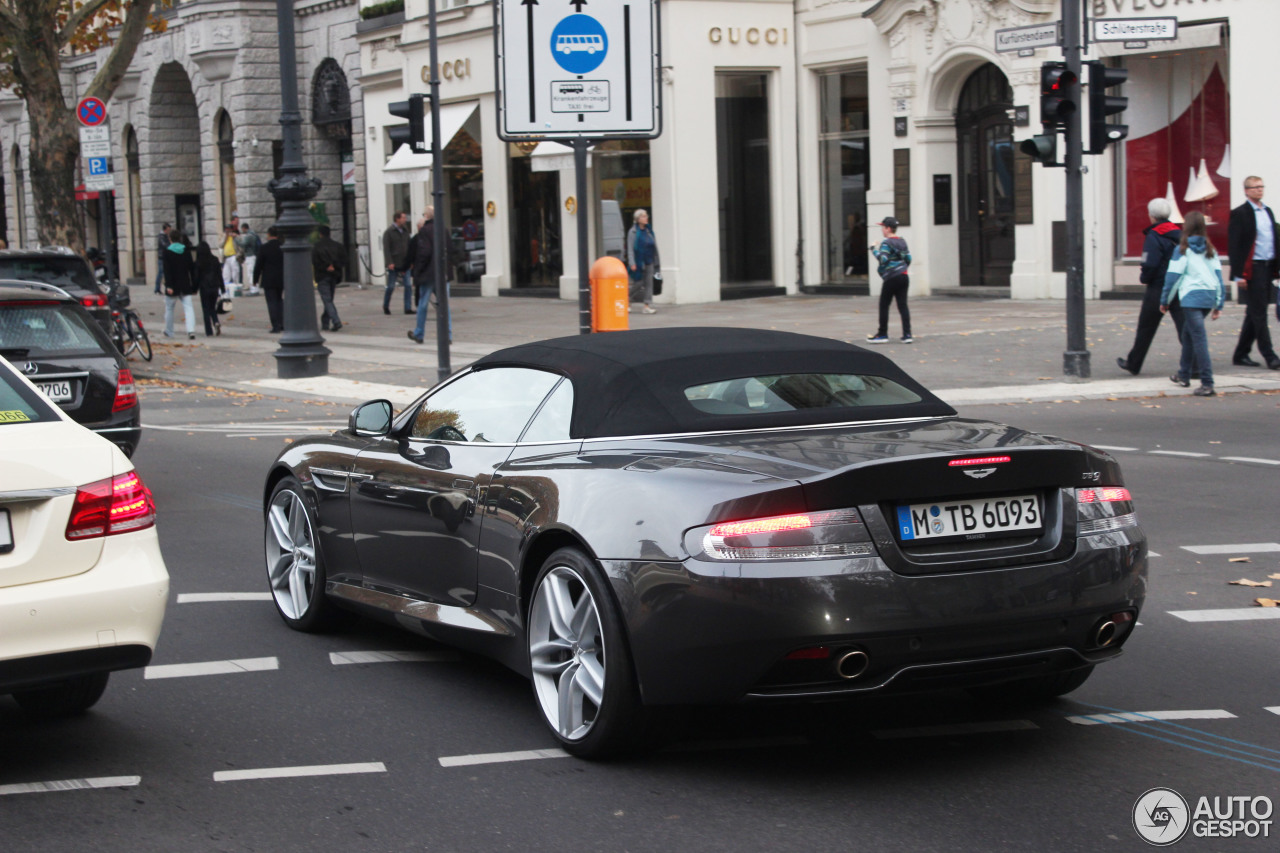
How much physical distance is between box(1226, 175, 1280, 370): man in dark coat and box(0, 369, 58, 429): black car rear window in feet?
46.8

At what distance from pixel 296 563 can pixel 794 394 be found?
2.50 m

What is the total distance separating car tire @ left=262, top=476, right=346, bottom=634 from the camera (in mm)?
6734

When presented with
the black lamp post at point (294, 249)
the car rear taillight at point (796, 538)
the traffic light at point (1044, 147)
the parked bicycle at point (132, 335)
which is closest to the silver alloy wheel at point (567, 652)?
the car rear taillight at point (796, 538)

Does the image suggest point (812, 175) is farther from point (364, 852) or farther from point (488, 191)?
point (364, 852)

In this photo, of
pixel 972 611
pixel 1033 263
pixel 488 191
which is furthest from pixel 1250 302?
pixel 488 191

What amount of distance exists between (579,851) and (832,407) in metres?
1.97

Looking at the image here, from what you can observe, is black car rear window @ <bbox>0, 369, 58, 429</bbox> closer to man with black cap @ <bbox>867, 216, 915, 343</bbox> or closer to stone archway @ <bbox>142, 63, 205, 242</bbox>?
man with black cap @ <bbox>867, 216, 915, 343</bbox>

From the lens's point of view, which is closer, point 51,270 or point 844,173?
point 51,270

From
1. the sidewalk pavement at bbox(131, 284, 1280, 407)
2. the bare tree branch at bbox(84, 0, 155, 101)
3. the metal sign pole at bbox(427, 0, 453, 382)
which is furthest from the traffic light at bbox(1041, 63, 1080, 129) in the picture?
the bare tree branch at bbox(84, 0, 155, 101)

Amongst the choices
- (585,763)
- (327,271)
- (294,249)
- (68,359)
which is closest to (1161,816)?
(585,763)

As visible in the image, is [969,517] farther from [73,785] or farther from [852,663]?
[73,785]

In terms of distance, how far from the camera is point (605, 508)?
4.87 meters

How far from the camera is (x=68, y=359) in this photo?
10.5 m

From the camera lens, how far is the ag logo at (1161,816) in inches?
165
